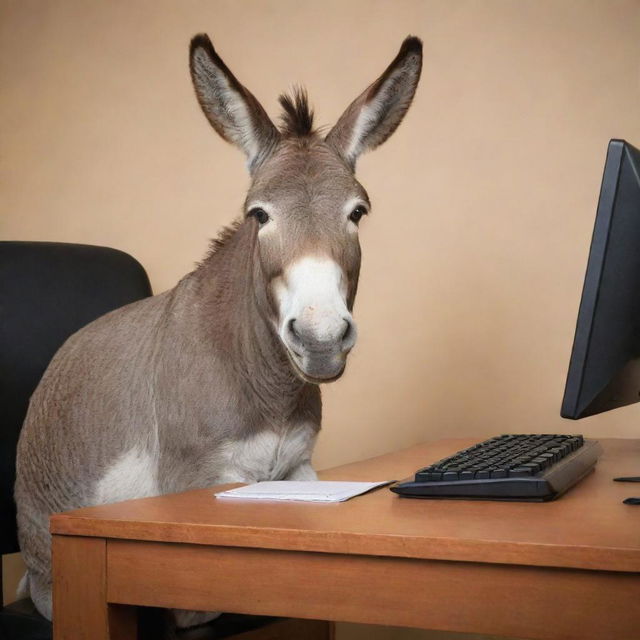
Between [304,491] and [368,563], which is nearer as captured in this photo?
[368,563]

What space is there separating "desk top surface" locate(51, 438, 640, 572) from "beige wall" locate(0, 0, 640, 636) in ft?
4.85

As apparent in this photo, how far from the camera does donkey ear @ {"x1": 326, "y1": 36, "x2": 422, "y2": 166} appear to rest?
6.06ft

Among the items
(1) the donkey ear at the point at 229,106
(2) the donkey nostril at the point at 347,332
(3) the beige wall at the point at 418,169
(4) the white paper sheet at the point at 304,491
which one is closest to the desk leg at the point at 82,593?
(4) the white paper sheet at the point at 304,491

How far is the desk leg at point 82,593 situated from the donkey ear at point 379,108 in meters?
1.09

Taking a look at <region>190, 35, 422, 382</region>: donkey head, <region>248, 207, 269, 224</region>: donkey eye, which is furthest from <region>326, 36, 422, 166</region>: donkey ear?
<region>248, 207, 269, 224</region>: donkey eye

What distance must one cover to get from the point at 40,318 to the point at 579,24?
1.93 meters

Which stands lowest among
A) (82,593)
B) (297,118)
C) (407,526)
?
(82,593)

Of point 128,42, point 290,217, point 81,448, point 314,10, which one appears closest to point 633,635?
point 290,217

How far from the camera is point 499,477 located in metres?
1.20

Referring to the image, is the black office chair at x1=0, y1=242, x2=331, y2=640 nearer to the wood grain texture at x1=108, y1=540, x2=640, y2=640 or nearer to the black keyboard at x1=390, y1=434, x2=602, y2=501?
the black keyboard at x1=390, y1=434, x2=602, y2=501

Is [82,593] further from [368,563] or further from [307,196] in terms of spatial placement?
[307,196]

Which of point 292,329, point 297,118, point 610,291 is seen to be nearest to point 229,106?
point 297,118

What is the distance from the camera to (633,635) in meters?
0.87

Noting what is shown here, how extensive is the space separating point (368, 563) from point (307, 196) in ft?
2.81
